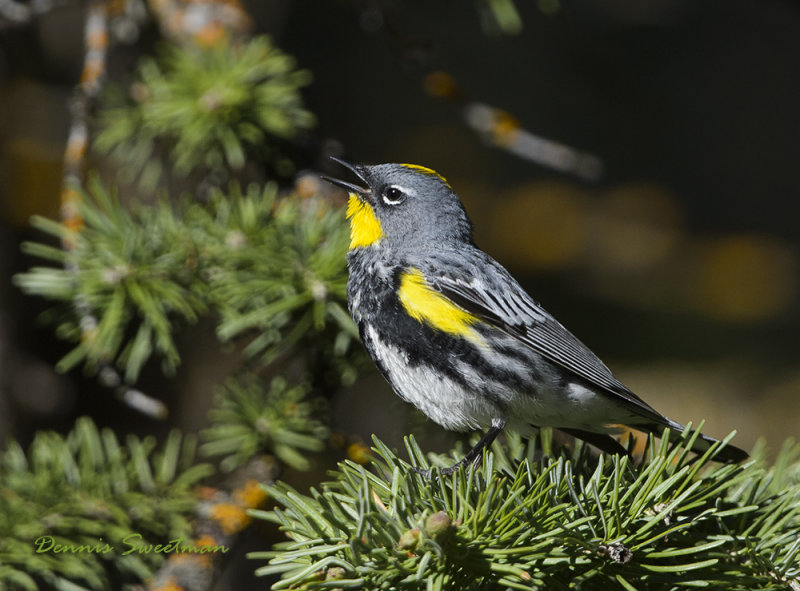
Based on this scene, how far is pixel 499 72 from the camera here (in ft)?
19.2

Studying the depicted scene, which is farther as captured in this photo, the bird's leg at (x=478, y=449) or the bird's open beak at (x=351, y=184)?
the bird's open beak at (x=351, y=184)

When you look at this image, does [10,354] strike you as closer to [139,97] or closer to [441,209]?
[139,97]

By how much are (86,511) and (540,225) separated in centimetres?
370

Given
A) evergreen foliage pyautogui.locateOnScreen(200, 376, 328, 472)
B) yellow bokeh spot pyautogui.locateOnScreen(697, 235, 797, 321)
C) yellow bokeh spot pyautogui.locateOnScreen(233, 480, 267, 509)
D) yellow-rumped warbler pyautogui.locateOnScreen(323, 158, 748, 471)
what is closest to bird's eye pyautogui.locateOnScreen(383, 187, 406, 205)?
yellow-rumped warbler pyautogui.locateOnScreen(323, 158, 748, 471)

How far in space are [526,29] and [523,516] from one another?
525 centimetres

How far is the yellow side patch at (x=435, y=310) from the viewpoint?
191 centimetres

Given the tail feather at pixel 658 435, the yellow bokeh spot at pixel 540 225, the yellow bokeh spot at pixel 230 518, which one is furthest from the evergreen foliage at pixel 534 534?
the yellow bokeh spot at pixel 540 225

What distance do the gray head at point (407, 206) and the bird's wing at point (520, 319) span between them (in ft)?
0.73

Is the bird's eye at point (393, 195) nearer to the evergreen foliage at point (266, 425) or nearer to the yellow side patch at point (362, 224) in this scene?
the yellow side patch at point (362, 224)

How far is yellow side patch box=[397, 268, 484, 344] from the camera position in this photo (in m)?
1.91

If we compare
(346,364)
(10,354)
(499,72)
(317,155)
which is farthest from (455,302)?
(499,72)

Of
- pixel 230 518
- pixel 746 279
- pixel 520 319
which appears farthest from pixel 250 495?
pixel 746 279

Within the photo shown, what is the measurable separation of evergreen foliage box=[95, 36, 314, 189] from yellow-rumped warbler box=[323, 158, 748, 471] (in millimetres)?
218

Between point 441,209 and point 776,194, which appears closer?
point 441,209
